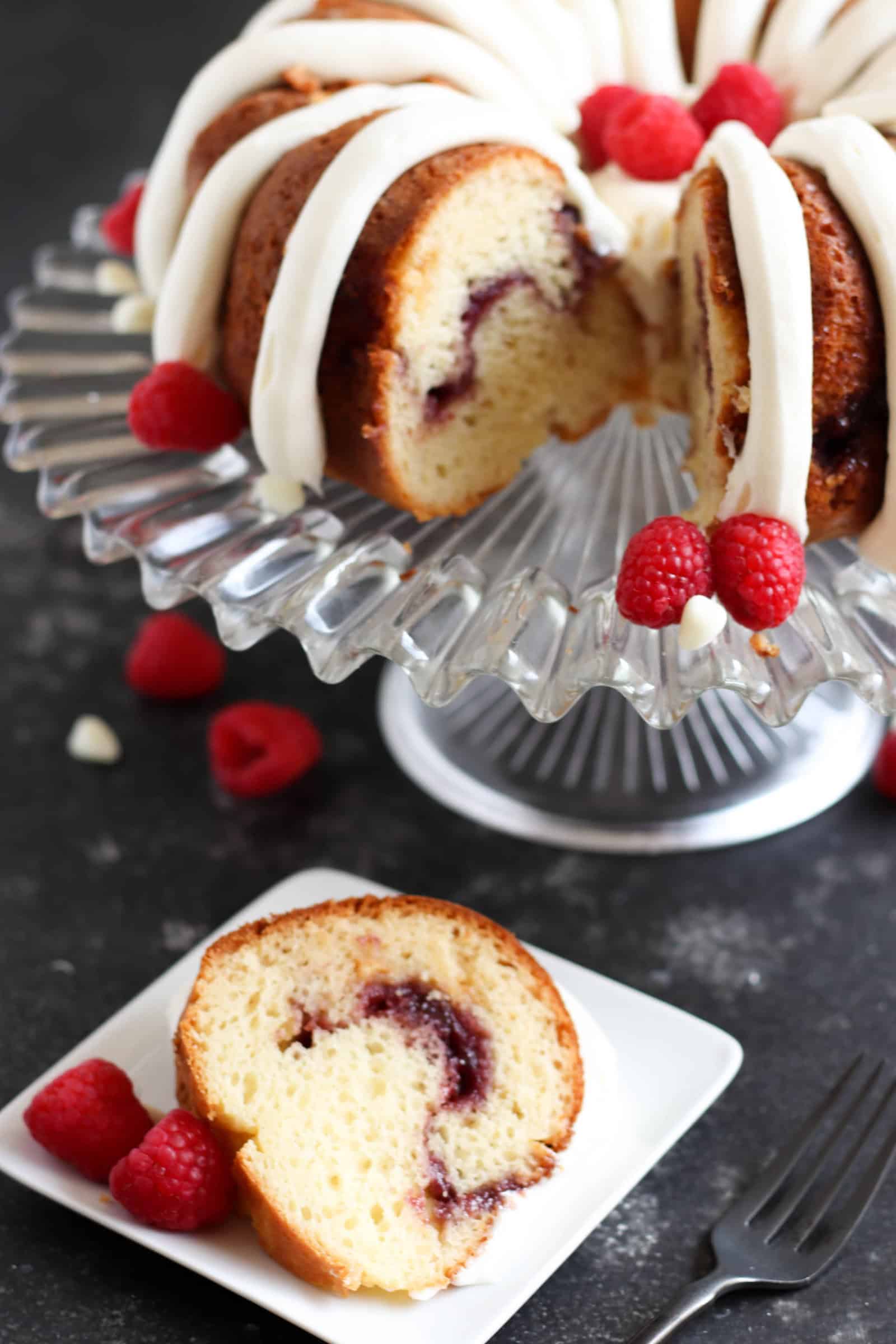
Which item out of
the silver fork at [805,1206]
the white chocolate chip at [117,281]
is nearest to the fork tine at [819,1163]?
the silver fork at [805,1206]

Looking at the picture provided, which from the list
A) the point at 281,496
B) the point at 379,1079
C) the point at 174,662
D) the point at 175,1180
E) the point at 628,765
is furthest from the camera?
the point at 174,662

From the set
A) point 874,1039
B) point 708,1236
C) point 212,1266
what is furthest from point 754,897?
point 212,1266

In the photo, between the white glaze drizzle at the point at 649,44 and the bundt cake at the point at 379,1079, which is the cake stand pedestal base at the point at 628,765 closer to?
the bundt cake at the point at 379,1079

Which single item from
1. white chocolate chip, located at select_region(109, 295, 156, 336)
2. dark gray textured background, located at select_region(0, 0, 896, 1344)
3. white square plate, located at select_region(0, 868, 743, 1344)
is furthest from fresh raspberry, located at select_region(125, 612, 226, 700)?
white square plate, located at select_region(0, 868, 743, 1344)

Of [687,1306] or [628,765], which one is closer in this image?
[687,1306]

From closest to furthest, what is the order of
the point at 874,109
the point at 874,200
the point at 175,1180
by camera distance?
the point at 175,1180 → the point at 874,200 → the point at 874,109

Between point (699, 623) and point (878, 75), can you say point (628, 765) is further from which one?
point (878, 75)

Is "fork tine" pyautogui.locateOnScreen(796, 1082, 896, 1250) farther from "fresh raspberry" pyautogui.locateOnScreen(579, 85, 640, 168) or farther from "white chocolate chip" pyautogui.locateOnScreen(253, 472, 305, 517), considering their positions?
"fresh raspberry" pyautogui.locateOnScreen(579, 85, 640, 168)

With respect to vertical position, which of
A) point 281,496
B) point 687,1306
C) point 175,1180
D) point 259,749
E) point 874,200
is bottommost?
point 259,749

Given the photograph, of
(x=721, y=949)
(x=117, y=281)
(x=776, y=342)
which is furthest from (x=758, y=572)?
(x=117, y=281)
